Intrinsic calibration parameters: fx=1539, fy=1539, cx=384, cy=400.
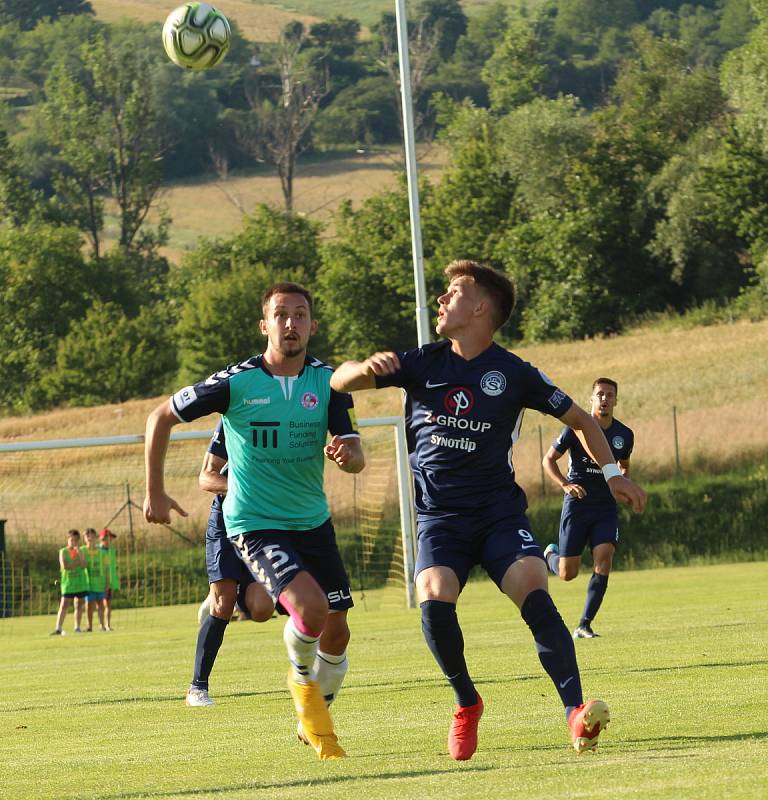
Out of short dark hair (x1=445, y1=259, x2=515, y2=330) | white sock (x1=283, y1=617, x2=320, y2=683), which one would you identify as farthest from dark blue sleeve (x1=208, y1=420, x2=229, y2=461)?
short dark hair (x1=445, y1=259, x2=515, y2=330)

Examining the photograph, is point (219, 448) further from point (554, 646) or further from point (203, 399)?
point (554, 646)

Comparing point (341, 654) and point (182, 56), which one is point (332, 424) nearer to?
point (341, 654)

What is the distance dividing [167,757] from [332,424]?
1.77m

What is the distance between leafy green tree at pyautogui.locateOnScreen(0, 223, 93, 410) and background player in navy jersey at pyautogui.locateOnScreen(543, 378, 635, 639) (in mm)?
68642

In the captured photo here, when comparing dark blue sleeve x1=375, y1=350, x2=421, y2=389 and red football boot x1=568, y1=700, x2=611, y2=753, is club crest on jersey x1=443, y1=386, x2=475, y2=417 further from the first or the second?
red football boot x1=568, y1=700, x2=611, y2=753

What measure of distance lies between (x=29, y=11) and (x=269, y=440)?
574 feet

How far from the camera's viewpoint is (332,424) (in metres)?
7.51

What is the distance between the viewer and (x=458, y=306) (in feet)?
23.2

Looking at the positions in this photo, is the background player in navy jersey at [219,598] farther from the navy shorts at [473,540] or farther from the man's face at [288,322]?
the navy shorts at [473,540]

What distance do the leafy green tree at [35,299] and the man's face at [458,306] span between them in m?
74.6

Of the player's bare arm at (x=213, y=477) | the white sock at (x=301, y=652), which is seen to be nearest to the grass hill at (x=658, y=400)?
the player's bare arm at (x=213, y=477)

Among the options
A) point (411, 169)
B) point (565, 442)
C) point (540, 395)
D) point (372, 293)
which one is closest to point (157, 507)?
point (540, 395)

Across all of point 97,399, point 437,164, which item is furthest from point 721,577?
point 437,164

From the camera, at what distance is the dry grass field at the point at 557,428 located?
1278 inches
